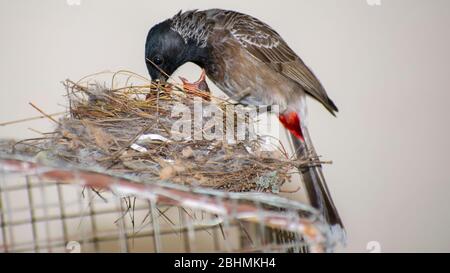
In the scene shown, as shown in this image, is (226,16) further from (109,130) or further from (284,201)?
(284,201)

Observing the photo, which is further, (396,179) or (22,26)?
(396,179)

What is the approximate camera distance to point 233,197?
1.21 m

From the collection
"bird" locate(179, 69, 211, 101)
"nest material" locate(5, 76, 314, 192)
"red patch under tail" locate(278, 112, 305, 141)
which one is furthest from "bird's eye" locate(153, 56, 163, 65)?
"red patch under tail" locate(278, 112, 305, 141)

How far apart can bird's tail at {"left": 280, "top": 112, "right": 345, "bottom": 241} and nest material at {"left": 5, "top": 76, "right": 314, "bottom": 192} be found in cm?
33

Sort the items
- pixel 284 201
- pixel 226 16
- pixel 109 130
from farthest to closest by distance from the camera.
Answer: pixel 226 16 → pixel 109 130 → pixel 284 201

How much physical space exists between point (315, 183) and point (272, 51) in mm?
594

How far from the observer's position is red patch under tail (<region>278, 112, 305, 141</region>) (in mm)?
2354

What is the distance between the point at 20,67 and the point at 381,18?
173cm

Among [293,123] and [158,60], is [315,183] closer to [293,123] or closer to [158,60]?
[293,123]

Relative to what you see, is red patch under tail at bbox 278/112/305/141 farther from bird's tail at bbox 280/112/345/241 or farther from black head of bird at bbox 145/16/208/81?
black head of bird at bbox 145/16/208/81

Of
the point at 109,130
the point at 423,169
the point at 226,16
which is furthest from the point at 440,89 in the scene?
the point at 109,130

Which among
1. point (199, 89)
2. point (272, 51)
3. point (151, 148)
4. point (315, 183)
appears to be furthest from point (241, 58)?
point (151, 148)

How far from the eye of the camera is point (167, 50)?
223 centimetres

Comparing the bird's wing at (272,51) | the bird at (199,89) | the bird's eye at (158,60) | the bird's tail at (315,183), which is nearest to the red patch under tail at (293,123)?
the bird's tail at (315,183)
